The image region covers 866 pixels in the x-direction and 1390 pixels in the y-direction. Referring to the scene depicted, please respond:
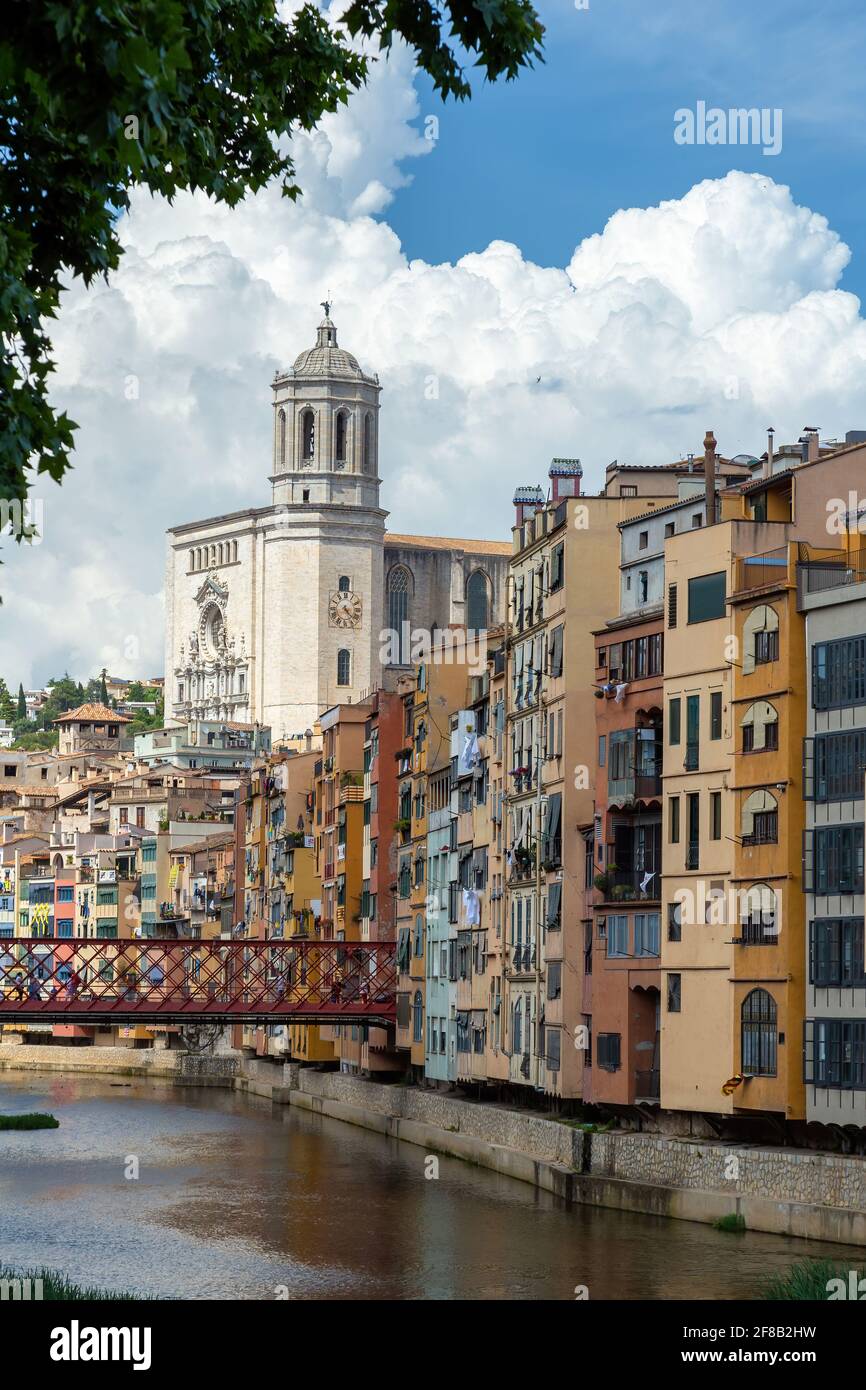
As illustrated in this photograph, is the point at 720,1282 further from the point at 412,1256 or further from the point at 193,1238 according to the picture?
the point at 193,1238

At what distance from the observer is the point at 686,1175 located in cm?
4700

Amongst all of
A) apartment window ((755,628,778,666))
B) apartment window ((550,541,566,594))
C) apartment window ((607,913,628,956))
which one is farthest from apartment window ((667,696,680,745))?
apartment window ((550,541,566,594))

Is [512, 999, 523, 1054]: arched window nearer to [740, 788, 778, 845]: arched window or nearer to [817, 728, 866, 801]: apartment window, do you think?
[740, 788, 778, 845]: arched window

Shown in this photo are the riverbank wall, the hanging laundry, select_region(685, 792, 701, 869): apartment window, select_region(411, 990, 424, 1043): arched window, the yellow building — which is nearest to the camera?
the riverbank wall

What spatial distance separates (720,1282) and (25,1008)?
40.0 metres

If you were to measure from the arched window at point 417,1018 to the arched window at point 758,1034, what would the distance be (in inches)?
1127

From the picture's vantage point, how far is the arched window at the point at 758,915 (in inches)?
1809

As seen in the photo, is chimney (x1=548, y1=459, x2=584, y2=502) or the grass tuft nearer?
the grass tuft

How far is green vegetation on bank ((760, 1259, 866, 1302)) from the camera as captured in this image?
30.8 m

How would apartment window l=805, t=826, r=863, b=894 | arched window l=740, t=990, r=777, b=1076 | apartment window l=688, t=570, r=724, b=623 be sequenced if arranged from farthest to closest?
apartment window l=688, t=570, r=724, b=623, arched window l=740, t=990, r=777, b=1076, apartment window l=805, t=826, r=863, b=894

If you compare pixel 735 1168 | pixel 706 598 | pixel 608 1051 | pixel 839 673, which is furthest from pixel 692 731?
pixel 735 1168

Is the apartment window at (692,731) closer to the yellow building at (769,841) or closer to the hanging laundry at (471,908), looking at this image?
the yellow building at (769,841)

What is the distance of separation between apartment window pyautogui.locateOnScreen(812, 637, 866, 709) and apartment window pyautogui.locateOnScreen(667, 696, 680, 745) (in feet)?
16.7
